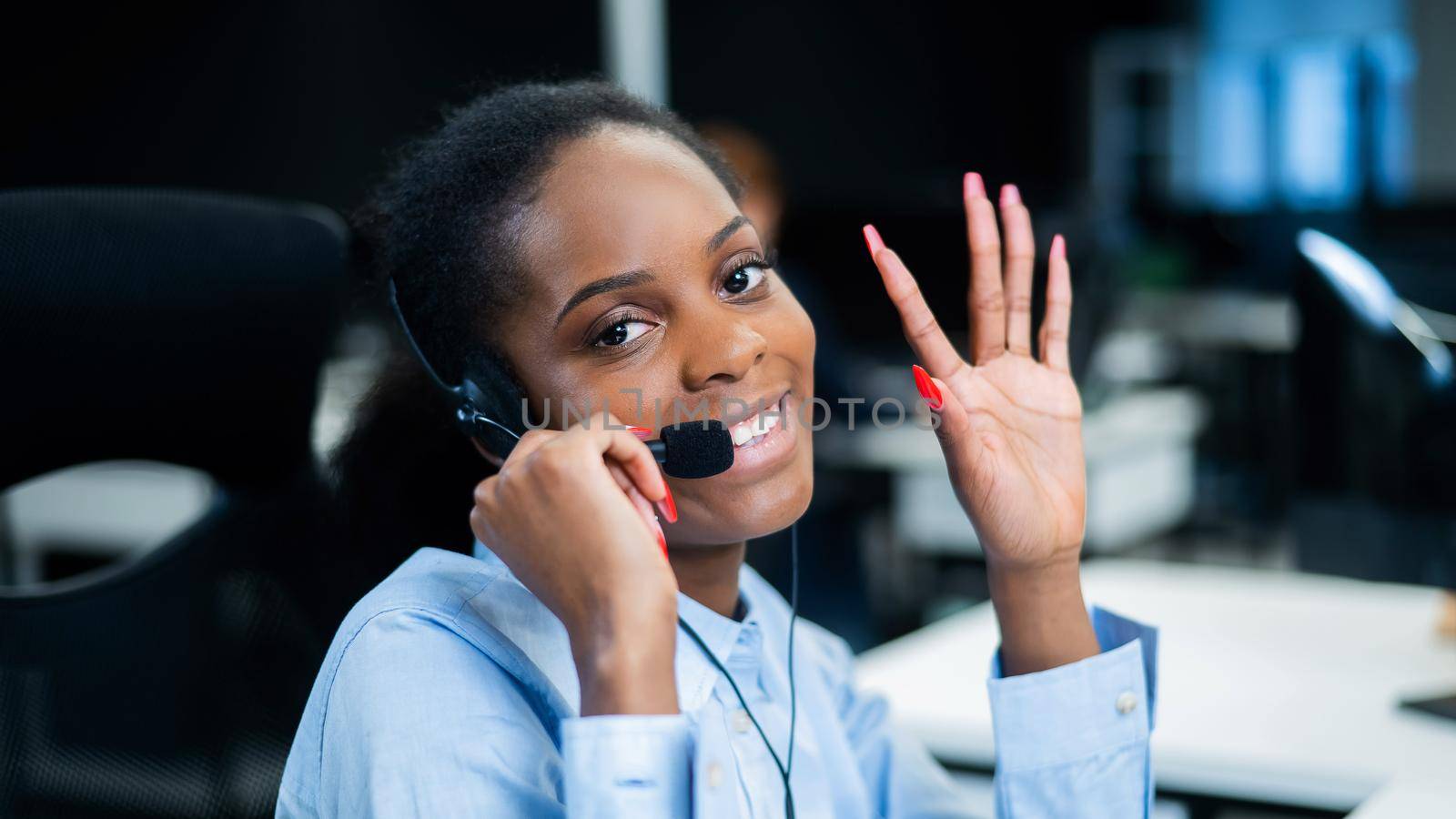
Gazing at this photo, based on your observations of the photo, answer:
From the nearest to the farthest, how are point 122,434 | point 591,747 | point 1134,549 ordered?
1. point 591,747
2. point 122,434
3. point 1134,549

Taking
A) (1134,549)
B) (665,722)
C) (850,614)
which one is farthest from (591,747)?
(1134,549)

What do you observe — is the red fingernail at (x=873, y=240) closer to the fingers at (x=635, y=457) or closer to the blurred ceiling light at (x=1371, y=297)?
the fingers at (x=635, y=457)

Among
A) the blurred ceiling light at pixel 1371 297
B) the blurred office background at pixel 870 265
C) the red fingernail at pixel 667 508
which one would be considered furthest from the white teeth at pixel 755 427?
the blurred ceiling light at pixel 1371 297

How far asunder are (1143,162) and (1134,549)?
5680 millimetres

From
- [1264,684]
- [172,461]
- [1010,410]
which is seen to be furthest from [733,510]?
[1264,684]

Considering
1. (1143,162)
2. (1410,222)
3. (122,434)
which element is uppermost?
(1143,162)

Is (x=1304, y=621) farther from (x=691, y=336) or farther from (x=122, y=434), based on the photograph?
(x=122, y=434)

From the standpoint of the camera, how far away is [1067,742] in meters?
0.99

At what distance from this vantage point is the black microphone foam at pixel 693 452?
83 cm

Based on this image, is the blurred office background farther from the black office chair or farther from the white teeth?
the white teeth

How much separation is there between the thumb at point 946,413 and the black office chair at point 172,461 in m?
0.46

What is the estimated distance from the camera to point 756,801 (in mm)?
902

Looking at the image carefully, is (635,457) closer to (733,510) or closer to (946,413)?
(733,510)

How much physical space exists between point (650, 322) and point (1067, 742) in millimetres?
452
